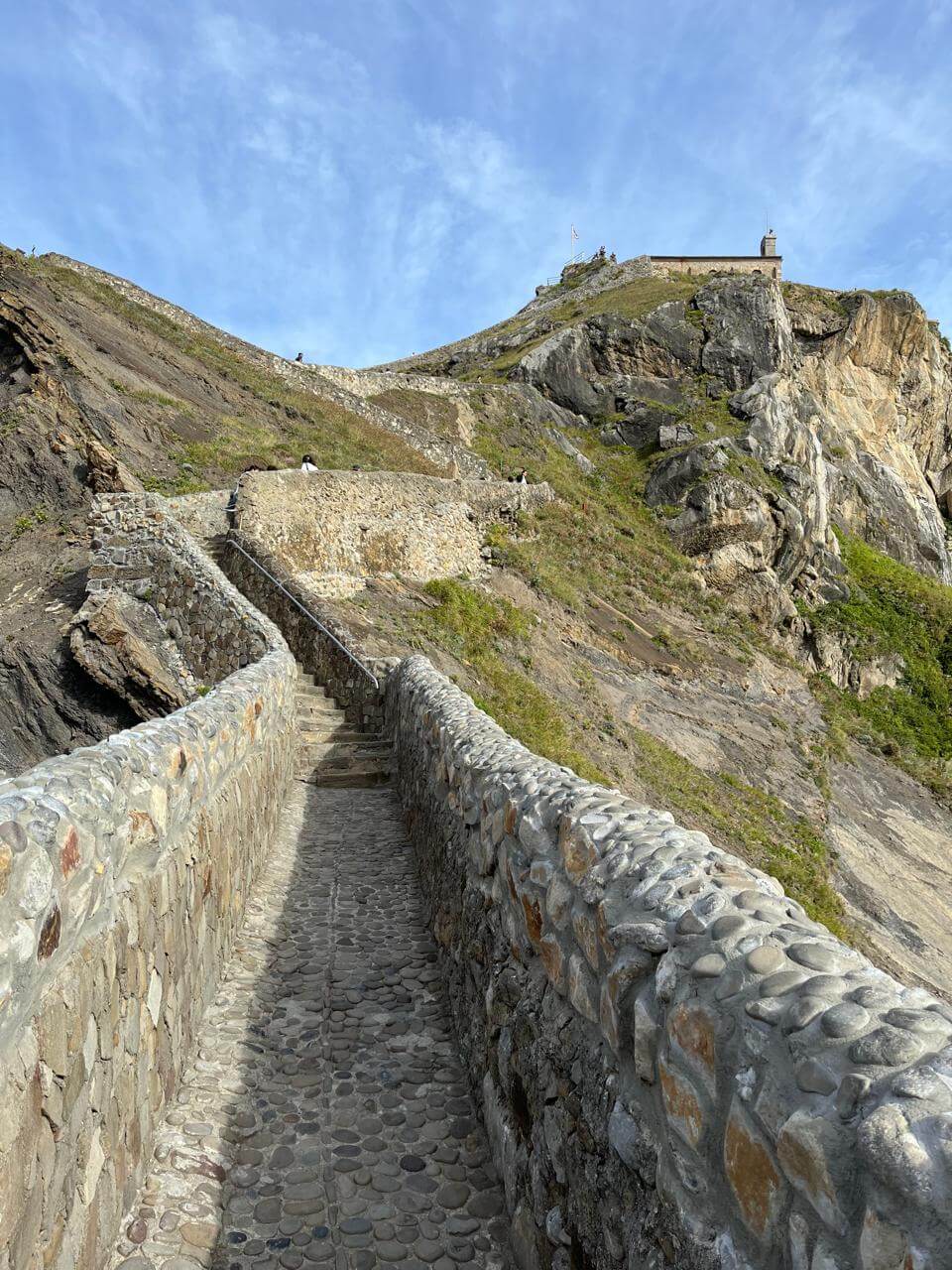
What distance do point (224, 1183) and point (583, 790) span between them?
2222 millimetres

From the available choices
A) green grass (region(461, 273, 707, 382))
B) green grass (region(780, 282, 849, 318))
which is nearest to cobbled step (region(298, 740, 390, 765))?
green grass (region(461, 273, 707, 382))

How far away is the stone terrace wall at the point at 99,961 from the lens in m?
2.12

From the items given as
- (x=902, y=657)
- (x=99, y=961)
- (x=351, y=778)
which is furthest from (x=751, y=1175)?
(x=902, y=657)

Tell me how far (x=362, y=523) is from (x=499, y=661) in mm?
5433

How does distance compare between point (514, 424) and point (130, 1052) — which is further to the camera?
point (514, 424)

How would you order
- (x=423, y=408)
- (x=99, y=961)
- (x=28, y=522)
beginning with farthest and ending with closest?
1. (x=423, y=408)
2. (x=28, y=522)
3. (x=99, y=961)

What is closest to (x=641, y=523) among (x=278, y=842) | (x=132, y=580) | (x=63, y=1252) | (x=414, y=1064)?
(x=132, y=580)

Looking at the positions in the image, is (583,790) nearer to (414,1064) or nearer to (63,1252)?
(414,1064)

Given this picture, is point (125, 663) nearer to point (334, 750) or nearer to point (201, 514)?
point (334, 750)

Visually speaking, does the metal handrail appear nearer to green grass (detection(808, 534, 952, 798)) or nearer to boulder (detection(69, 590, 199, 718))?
boulder (detection(69, 590, 199, 718))

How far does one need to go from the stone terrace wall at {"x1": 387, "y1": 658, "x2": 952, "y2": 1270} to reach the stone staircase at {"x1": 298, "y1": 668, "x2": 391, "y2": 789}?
6.47m

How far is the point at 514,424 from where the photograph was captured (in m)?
37.1

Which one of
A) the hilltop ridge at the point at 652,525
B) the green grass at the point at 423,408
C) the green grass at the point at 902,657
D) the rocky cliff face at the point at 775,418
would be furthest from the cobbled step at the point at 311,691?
the green grass at the point at 423,408

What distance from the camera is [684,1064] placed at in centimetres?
187
